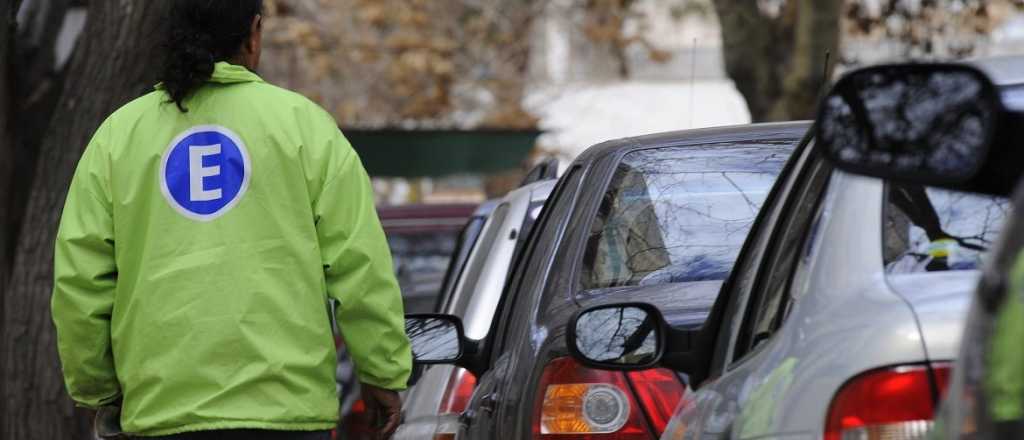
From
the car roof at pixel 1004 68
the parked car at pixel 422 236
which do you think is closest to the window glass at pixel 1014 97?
the car roof at pixel 1004 68

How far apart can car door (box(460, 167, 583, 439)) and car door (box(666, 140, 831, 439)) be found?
115cm

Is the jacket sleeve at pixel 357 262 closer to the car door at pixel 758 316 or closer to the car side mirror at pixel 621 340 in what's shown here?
the car side mirror at pixel 621 340

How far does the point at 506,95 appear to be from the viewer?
24719mm

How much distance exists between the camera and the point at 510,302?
534 centimetres

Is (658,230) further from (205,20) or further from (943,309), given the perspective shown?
(943,309)

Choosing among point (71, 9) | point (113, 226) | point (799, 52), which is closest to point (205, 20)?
point (113, 226)

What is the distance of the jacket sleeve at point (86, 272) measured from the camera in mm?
4164

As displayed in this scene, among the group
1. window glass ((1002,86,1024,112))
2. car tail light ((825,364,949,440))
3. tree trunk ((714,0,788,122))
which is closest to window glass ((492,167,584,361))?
window glass ((1002,86,1024,112))

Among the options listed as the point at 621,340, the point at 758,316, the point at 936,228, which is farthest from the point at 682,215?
the point at 936,228

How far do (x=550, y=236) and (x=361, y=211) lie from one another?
3.34 feet

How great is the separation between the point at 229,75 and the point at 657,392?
120 centimetres

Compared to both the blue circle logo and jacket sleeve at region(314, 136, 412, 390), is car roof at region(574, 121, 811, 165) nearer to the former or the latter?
jacket sleeve at region(314, 136, 412, 390)

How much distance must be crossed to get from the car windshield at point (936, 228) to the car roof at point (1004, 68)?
0.57 feet

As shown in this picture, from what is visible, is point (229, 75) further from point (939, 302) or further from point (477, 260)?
point (477, 260)
